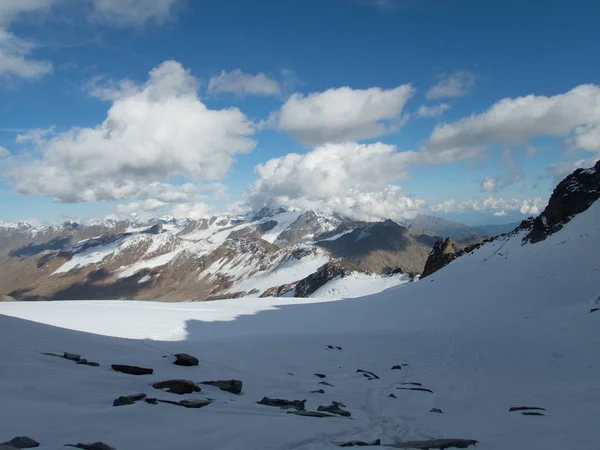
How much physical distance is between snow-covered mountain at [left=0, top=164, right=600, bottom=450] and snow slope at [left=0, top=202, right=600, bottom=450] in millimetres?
66

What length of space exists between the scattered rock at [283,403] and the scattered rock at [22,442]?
243 inches

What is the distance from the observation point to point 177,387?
1062cm

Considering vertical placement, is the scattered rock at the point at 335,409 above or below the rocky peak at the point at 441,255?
below

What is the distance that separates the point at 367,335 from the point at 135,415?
2209 centimetres

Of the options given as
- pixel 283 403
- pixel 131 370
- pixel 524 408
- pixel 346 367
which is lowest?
pixel 346 367

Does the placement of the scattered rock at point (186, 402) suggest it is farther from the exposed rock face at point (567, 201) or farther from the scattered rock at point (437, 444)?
the exposed rock face at point (567, 201)

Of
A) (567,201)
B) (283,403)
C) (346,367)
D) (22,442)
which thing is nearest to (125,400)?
(22,442)

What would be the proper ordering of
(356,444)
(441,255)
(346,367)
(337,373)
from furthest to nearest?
1. (441,255)
2. (346,367)
3. (337,373)
4. (356,444)

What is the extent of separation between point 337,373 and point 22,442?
14.3 meters

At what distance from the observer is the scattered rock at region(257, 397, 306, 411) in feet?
35.5

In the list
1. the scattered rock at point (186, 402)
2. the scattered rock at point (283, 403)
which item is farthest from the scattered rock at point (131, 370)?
the scattered rock at point (283, 403)

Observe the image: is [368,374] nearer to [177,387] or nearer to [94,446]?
[177,387]

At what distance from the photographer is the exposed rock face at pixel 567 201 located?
54244mm

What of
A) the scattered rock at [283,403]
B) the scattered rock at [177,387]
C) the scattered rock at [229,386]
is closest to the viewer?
the scattered rock at [177,387]
